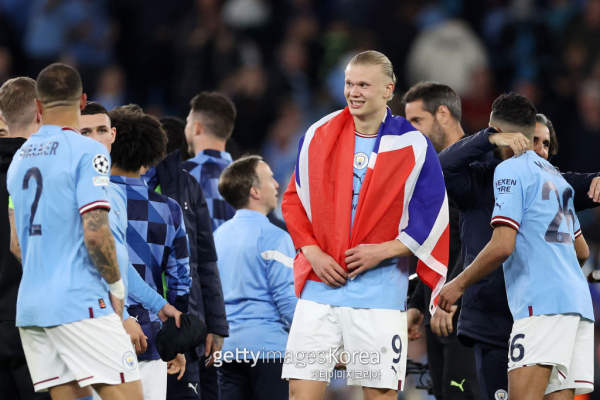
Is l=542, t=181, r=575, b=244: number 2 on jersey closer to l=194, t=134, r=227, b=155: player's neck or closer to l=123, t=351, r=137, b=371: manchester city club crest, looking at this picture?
l=123, t=351, r=137, b=371: manchester city club crest

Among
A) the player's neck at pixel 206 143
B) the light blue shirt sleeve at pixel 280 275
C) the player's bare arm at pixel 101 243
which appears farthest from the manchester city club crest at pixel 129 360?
the player's neck at pixel 206 143

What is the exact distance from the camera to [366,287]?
427cm

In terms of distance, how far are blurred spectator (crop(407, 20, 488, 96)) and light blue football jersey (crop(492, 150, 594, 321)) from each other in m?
8.06

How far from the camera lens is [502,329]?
484 cm

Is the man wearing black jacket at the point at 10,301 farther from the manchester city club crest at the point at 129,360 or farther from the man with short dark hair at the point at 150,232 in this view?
the manchester city club crest at the point at 129,360

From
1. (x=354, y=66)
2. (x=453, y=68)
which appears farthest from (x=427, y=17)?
(x=354, y=66)

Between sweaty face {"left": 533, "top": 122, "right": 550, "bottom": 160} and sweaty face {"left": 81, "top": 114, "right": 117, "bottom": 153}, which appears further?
sweaty face {"left": 533, "top": 122, "right": 550, "bottom": 160}

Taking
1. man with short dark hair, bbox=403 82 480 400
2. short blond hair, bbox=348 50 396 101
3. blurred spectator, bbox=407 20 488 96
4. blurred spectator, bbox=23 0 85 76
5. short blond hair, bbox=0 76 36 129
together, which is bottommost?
man with short dark hair, bbox=403 82 480 400

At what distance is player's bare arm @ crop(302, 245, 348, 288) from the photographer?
167 inches

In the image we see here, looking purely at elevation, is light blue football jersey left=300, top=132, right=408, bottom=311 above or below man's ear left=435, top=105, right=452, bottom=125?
below

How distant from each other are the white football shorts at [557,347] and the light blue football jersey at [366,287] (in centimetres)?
67

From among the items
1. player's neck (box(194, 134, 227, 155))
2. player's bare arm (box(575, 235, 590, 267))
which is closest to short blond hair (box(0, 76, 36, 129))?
player's neck (box(194, 134, 227, 155))

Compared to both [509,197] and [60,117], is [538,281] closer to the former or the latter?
[509,197]

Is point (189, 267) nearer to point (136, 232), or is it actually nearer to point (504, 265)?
point (136, 232)
